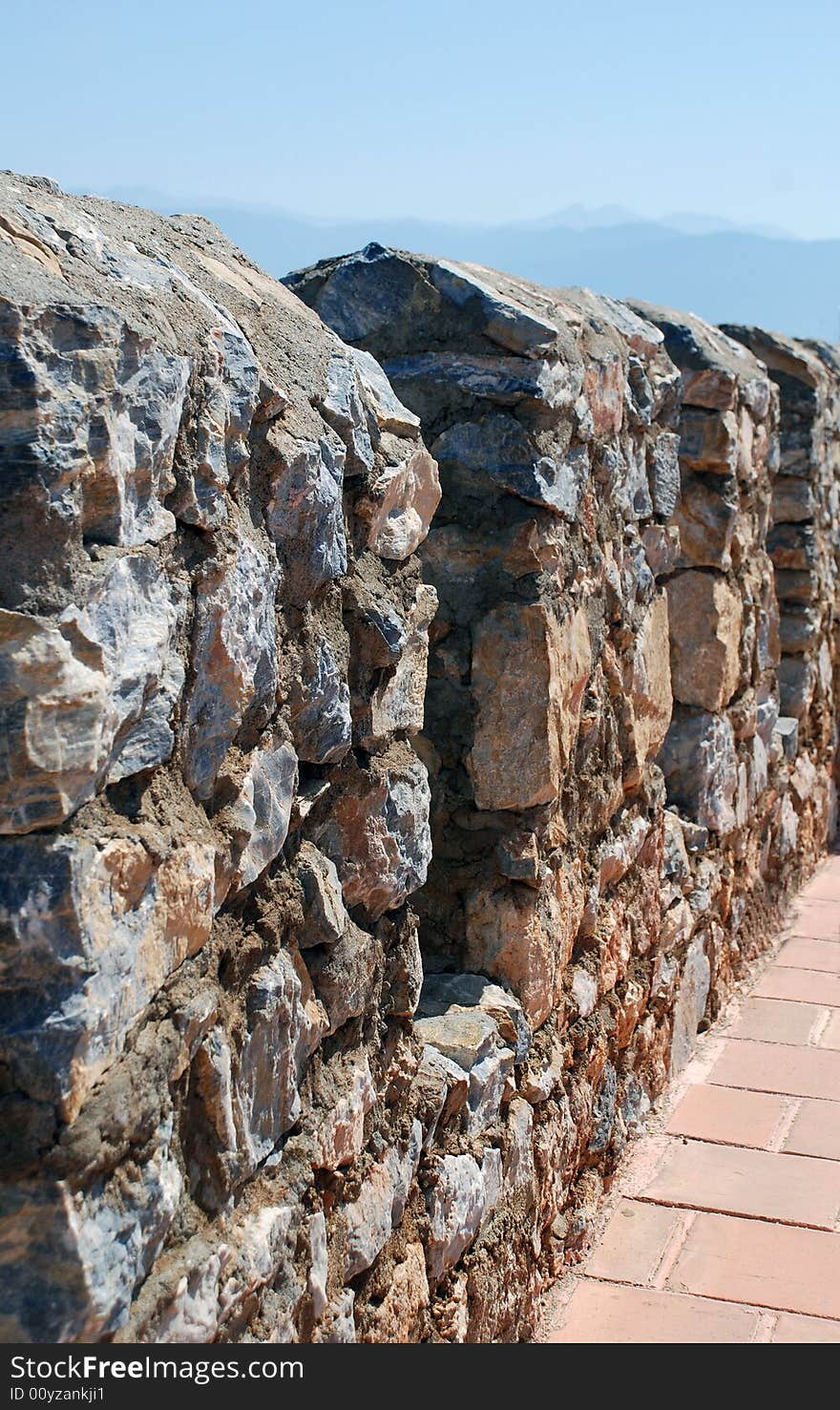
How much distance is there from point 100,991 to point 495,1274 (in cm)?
152

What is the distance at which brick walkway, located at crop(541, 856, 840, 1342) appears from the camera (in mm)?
2883

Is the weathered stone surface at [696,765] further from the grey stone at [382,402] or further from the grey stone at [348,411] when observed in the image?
the grey stone at [348,411]

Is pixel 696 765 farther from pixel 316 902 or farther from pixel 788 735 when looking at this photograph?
pixel 316 902

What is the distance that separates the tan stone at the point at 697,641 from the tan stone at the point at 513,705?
1614 millimetres

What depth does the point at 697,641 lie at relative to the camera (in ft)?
14.5

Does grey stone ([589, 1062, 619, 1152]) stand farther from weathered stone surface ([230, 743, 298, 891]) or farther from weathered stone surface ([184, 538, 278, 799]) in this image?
weathered stone surface ([184, 538, 278, 799])

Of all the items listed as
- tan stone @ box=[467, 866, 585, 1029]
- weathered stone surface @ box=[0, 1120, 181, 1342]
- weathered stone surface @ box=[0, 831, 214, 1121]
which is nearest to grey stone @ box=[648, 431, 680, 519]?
tan stone @ box=[467, 866, 585, 1029]

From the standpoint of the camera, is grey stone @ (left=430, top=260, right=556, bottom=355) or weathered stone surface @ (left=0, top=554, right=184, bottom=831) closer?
weathered stone surface @ (left=0, top=554, right=184, bottom=831)

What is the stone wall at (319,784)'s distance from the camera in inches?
53.3

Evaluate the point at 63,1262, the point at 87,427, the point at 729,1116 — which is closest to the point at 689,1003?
the point at 729,1116

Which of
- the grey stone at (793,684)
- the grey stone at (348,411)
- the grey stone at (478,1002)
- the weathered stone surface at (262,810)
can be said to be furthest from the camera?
the grey stone at (793,684)

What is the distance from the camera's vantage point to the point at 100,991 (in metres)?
1.39

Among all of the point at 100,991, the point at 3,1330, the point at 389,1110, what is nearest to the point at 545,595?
the point at 389,1110

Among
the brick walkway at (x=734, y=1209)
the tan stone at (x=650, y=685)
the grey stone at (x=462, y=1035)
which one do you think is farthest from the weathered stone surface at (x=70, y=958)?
the tan stone at (x=650, y=685)
